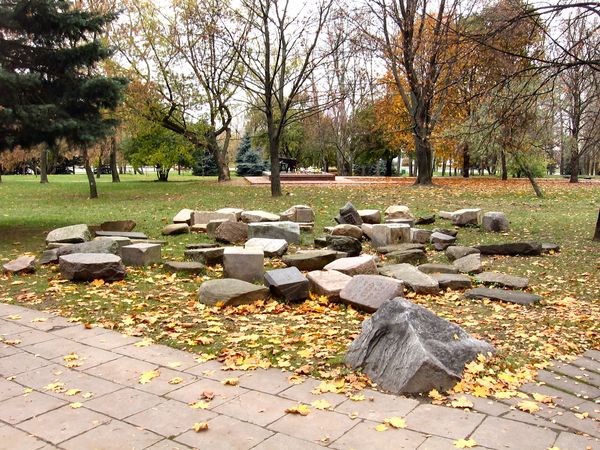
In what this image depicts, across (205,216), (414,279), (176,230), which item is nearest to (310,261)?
(414,279)

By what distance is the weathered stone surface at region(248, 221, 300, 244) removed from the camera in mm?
10780

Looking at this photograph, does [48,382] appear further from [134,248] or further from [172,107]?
[172,107]

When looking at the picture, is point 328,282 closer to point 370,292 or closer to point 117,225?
point 370,292

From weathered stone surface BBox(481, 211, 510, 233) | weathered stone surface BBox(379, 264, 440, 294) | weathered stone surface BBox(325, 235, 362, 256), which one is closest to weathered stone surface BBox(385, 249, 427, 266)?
weathered stone surface BBox(325, 235, 362, 256)

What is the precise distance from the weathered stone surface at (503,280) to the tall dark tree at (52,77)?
29.8 feet

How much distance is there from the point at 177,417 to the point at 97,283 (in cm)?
455

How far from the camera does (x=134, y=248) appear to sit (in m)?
8.95

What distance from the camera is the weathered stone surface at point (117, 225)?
1195 centimetres

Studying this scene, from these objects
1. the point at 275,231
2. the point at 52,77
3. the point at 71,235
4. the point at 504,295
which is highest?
the point at 52,77

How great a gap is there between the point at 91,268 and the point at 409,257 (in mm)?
5232

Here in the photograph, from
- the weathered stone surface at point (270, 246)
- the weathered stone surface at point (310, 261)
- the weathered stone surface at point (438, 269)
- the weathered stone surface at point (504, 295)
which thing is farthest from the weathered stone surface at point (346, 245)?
the weathered stone surface at point (504, 295)

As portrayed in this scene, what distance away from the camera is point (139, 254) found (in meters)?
8.94

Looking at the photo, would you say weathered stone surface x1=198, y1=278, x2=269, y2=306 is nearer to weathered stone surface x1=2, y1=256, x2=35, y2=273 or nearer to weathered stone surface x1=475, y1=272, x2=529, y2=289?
weathered stone surface x1=475, y1=272, x2=529, y2=289

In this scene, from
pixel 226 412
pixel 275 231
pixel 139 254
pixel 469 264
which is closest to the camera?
pixel 226 412
